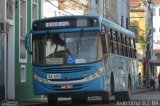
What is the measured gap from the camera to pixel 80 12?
44.2 m

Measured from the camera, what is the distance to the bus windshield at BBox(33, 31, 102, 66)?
22062 mm

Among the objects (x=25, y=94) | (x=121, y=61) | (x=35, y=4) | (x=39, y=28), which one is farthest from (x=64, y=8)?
(x=39, y=28)

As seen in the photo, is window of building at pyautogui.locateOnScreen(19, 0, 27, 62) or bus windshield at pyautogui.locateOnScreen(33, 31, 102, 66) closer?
bus windshield at pyautogui.locateOnScreen(33, 31, 102, 66)

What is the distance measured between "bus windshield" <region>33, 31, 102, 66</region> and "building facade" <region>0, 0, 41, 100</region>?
138 inches

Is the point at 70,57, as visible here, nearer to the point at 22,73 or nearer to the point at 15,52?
the point at 15,52

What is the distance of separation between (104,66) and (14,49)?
7.33 metres

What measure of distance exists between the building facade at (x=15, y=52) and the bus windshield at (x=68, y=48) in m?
3.51

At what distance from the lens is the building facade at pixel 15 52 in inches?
1062

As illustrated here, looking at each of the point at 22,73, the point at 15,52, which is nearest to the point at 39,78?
the point at 15,52

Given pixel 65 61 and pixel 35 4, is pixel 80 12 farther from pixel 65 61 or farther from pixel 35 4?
pixel 65 61

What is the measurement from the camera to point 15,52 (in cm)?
2859

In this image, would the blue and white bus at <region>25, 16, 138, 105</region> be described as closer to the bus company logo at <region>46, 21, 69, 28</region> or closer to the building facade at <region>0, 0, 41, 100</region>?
the bus company logo at <region>46, 21, 69, 28</region>

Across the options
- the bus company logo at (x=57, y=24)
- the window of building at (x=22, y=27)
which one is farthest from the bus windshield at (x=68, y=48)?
the window of building at (x=22, y=27)

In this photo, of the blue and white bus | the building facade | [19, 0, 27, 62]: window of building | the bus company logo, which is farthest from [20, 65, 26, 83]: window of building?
the bus company logo
